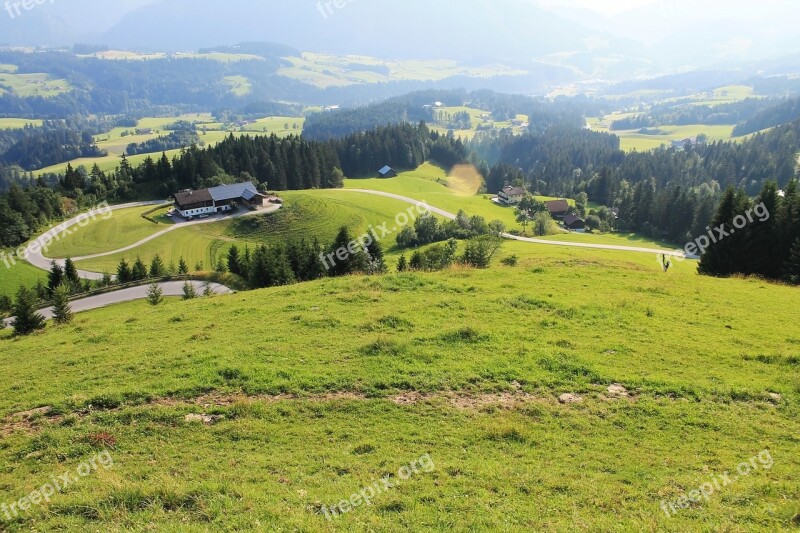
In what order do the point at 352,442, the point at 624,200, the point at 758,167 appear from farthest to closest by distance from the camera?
→ the point at 758,167, the point at 624,200, the point at 352,442

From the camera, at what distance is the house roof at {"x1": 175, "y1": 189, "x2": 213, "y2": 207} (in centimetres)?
10181

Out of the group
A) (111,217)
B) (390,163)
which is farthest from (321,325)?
(390,163)

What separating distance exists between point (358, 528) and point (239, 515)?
9.32ft

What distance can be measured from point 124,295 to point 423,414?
51.5 m

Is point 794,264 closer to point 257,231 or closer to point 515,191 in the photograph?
point 257,231

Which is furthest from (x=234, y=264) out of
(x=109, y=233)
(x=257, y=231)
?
(x=109, y=233)

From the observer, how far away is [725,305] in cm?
2478

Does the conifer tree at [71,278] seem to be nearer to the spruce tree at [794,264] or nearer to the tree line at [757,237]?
the tree line at [757,237]

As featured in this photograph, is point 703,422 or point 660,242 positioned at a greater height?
point 703,422

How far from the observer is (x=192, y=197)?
339ft

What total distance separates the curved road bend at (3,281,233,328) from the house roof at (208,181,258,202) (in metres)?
49.6

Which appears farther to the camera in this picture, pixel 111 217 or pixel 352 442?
pixel 111 217

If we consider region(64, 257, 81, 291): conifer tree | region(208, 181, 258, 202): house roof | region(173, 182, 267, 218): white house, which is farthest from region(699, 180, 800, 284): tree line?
region(208, 181, 258, 202): house roof

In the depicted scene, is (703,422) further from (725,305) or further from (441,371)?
(725,305)
